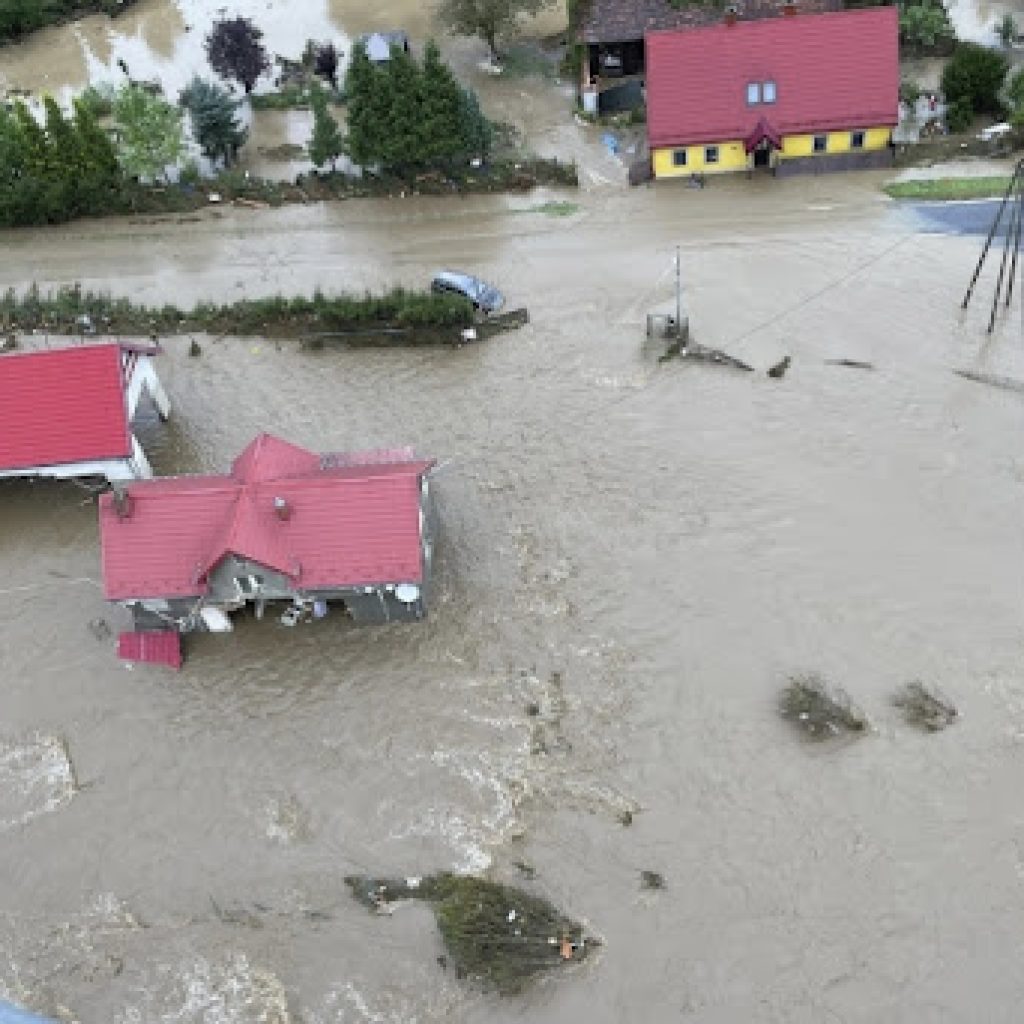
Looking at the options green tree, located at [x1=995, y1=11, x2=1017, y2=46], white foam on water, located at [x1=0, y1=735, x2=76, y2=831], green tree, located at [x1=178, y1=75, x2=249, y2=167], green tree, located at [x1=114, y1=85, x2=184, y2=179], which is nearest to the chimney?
white foam on water, located at [x1=0, y1=735, x2=76, y2=831]

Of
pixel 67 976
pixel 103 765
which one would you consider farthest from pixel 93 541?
pixel 67 976

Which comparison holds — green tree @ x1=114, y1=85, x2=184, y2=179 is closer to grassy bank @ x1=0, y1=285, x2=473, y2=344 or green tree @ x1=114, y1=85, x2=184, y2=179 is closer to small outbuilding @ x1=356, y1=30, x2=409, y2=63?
grassy bank @ x1=0, y1=285, x2=473, y2=344

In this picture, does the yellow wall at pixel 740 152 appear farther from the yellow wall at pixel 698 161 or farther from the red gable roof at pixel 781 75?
the red gable roof at pixel 781 75

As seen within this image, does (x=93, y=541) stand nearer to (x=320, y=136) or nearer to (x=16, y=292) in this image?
(x=16, y=292)

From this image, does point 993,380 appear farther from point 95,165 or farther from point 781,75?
point 95,165

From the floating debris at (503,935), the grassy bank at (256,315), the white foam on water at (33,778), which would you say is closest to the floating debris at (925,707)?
the floating debris at (503,935)
